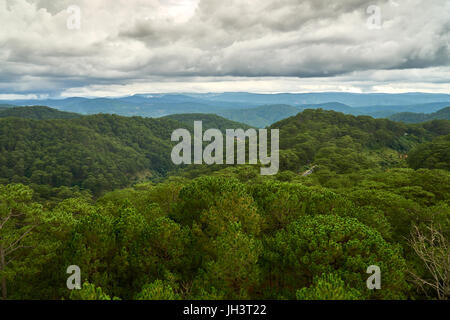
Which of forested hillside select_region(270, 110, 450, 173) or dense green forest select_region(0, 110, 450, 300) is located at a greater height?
dense green forest select_region(0, 110, 450, 300)

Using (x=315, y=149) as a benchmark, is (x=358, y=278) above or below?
above

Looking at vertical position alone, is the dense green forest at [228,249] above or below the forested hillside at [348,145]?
above

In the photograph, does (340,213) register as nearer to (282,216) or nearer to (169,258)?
(282,216)

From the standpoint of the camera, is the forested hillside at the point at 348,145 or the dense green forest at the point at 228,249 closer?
the dense green forest at the point at 228,249

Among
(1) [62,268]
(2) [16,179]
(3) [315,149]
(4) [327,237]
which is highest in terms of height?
(4) [327,237]

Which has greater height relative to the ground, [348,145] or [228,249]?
[228,249]

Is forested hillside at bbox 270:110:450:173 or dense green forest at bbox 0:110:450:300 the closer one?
Result: dense green forest at bbox 0:110:450:300

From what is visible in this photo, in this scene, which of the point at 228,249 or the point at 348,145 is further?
the point at 348,145
